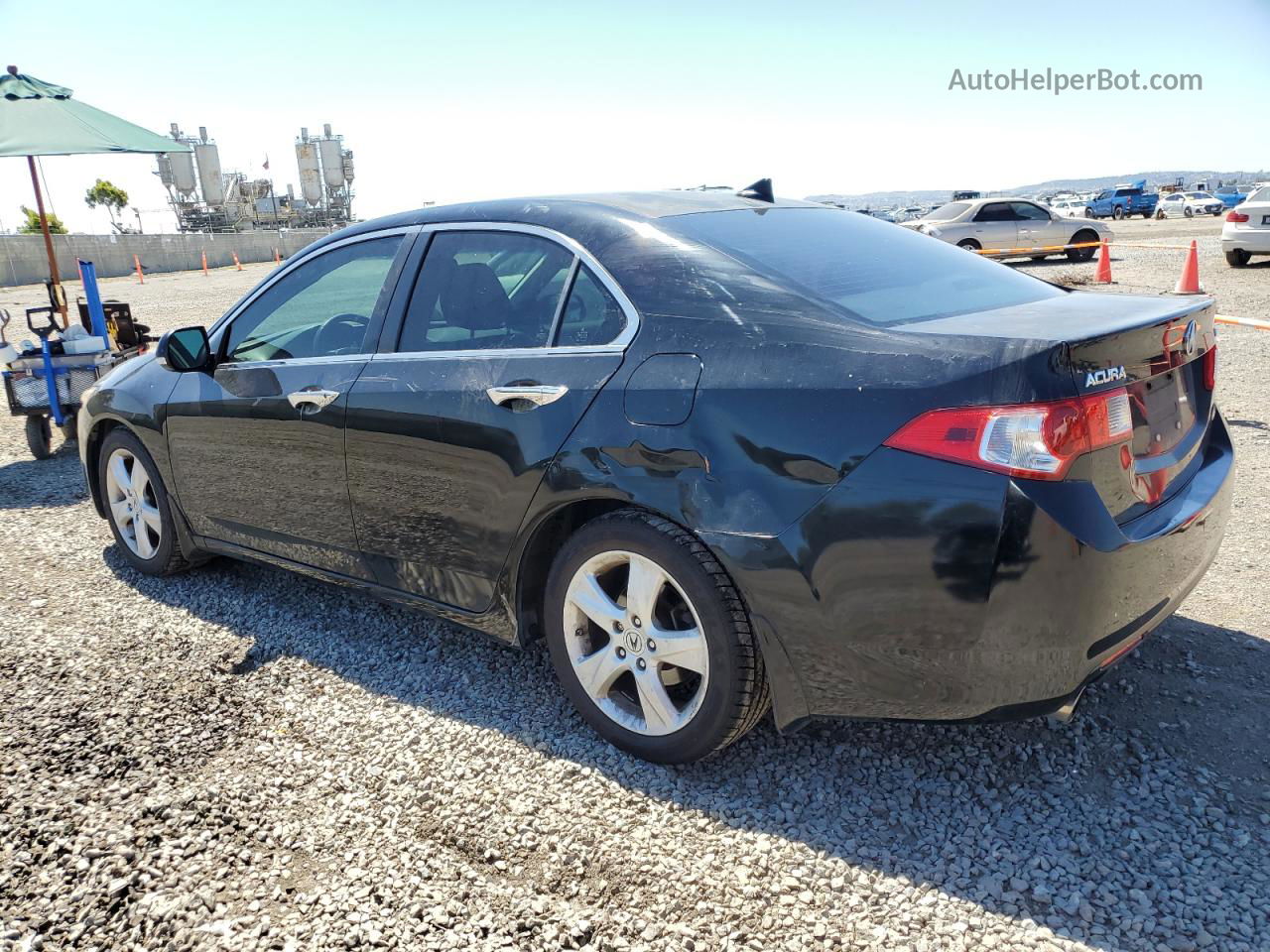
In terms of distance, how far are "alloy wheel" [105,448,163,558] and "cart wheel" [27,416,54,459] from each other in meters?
3.48

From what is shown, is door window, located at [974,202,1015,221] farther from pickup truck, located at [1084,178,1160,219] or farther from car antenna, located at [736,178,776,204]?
pickup truck, located at [1084,178,1160,219]

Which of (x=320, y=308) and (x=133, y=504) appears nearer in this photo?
(x=320, y=308)

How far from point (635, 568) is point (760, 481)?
0.49 m

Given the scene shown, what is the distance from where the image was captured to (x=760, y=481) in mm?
2438

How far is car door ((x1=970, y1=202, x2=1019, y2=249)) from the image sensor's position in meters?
21.4

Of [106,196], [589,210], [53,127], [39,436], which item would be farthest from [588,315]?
[106,196]

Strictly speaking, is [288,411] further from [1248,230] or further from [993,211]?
[993,211]

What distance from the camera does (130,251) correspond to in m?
38.7

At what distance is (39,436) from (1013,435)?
7.79 meters

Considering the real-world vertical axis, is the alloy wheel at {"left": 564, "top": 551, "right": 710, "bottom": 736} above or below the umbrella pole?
below

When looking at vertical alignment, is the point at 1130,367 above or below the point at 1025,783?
above

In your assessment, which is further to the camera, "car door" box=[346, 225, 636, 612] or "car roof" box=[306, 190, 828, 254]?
"car roof" box=[306, 190, 828, 254]

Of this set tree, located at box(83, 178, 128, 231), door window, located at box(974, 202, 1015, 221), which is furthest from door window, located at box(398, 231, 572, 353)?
tree, located at box(83, 178, 128, 231)

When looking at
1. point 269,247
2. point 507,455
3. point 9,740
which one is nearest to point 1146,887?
point 507,455
